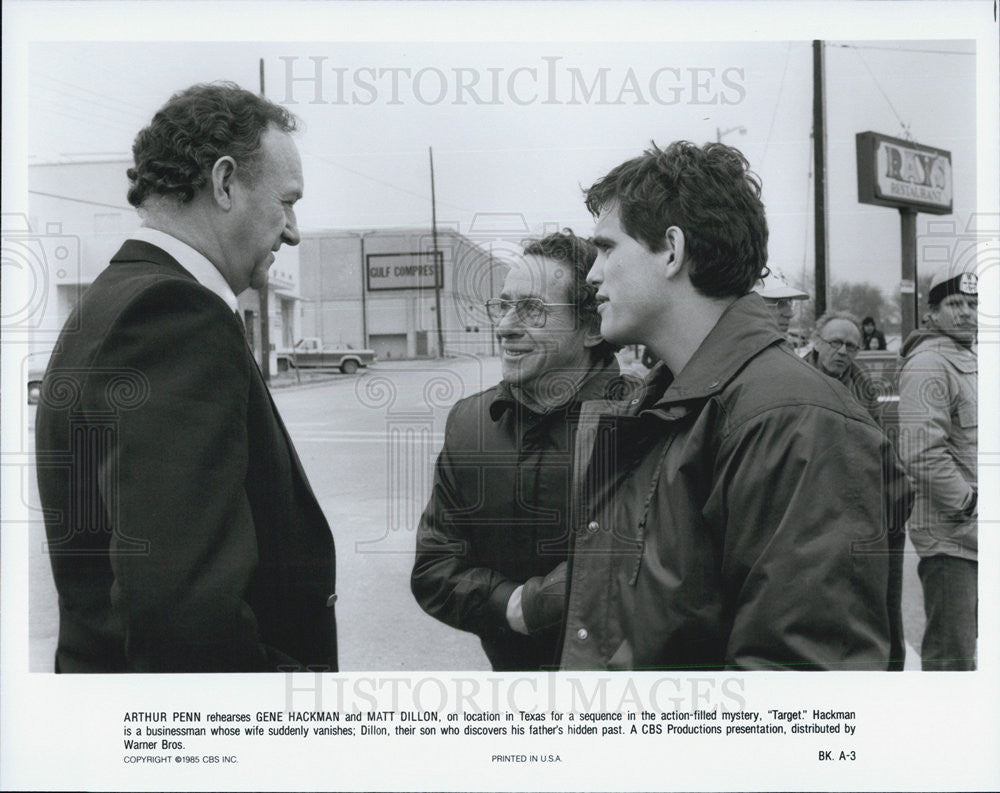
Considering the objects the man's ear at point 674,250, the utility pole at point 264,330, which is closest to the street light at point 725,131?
the man's ear at point 674,250

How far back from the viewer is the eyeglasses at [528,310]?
2.23 metres

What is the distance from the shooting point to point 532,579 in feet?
6.97

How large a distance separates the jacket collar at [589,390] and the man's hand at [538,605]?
1.39 feet

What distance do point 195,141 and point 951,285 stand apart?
2.15m

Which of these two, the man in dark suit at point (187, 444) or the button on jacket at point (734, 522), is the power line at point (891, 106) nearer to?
the button on jacket at point (734, 522)

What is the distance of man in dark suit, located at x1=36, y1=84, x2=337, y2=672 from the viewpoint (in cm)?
149

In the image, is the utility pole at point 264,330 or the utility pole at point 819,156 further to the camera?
the utility pole at point 819,156

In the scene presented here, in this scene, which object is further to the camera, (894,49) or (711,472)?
(894,49)

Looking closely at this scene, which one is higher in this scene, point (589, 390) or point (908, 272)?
point (908, 272)

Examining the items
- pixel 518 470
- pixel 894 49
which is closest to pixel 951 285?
pixel 894 49

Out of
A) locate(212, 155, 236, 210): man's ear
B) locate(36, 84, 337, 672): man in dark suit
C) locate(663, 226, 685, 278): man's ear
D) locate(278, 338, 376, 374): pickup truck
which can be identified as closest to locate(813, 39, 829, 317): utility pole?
locate(663, 226, 685, 278): man's ear

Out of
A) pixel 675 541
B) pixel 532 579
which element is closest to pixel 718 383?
pixel 675 541

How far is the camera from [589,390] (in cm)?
220

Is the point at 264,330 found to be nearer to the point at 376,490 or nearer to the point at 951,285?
the point at 376,490
